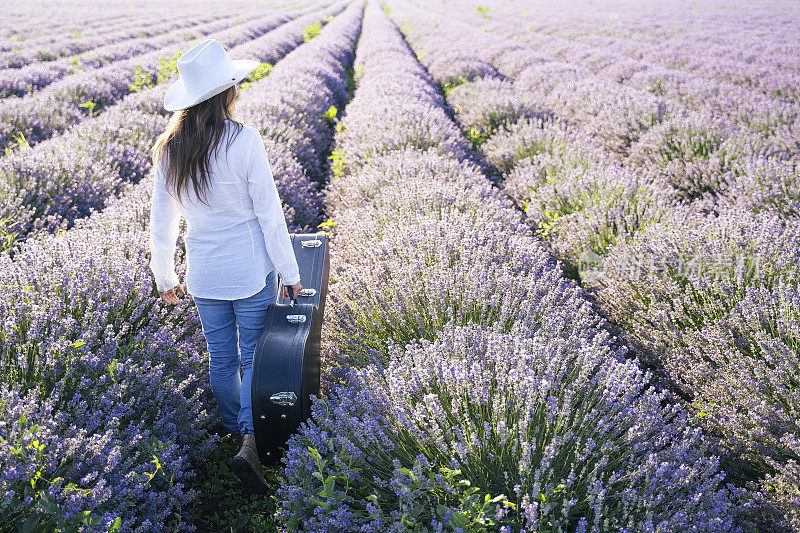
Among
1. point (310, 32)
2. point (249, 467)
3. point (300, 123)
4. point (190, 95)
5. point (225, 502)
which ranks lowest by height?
point (225, 502)

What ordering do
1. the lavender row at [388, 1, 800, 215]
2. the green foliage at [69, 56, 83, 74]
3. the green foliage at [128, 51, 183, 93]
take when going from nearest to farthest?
the lavender row at [388, 1, 800, 215] < the green foliage at [128, 51, 183, 93] < the green foliage at [69, 56, 83, 74]

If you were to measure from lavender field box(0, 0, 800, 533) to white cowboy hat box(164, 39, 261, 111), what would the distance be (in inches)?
37.2

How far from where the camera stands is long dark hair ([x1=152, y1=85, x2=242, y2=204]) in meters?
1.79

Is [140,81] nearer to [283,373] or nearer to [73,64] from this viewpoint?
[73,64]

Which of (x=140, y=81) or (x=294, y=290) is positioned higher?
(x=140, y=81)

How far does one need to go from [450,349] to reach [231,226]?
0.95 meters

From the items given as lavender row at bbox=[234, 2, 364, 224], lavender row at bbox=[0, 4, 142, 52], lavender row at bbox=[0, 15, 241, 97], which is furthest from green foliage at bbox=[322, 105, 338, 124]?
lavender row at bbox=[0, 4, 142, 52]

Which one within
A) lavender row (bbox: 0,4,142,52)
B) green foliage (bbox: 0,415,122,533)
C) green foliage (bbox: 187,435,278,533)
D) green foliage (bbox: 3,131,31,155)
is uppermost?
lavender row (bbox: 0,4,142,52)

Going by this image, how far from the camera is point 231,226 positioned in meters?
1.95

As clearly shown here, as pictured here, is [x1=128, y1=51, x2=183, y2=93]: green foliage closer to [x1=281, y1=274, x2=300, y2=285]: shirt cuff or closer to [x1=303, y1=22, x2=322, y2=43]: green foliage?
[x1=303, y1=22, x2=322, y2=43]: green foliage

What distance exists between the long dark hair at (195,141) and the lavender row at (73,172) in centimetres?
201

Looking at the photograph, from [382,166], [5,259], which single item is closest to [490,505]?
[5,259]

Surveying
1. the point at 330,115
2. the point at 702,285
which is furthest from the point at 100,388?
the point at 330,115

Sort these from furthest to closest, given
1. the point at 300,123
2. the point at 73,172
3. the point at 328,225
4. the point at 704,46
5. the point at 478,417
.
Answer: the point at 704,46 < the point at 300,123 < the point at 73,172 < the point at 328,225 < the point at 478,417
